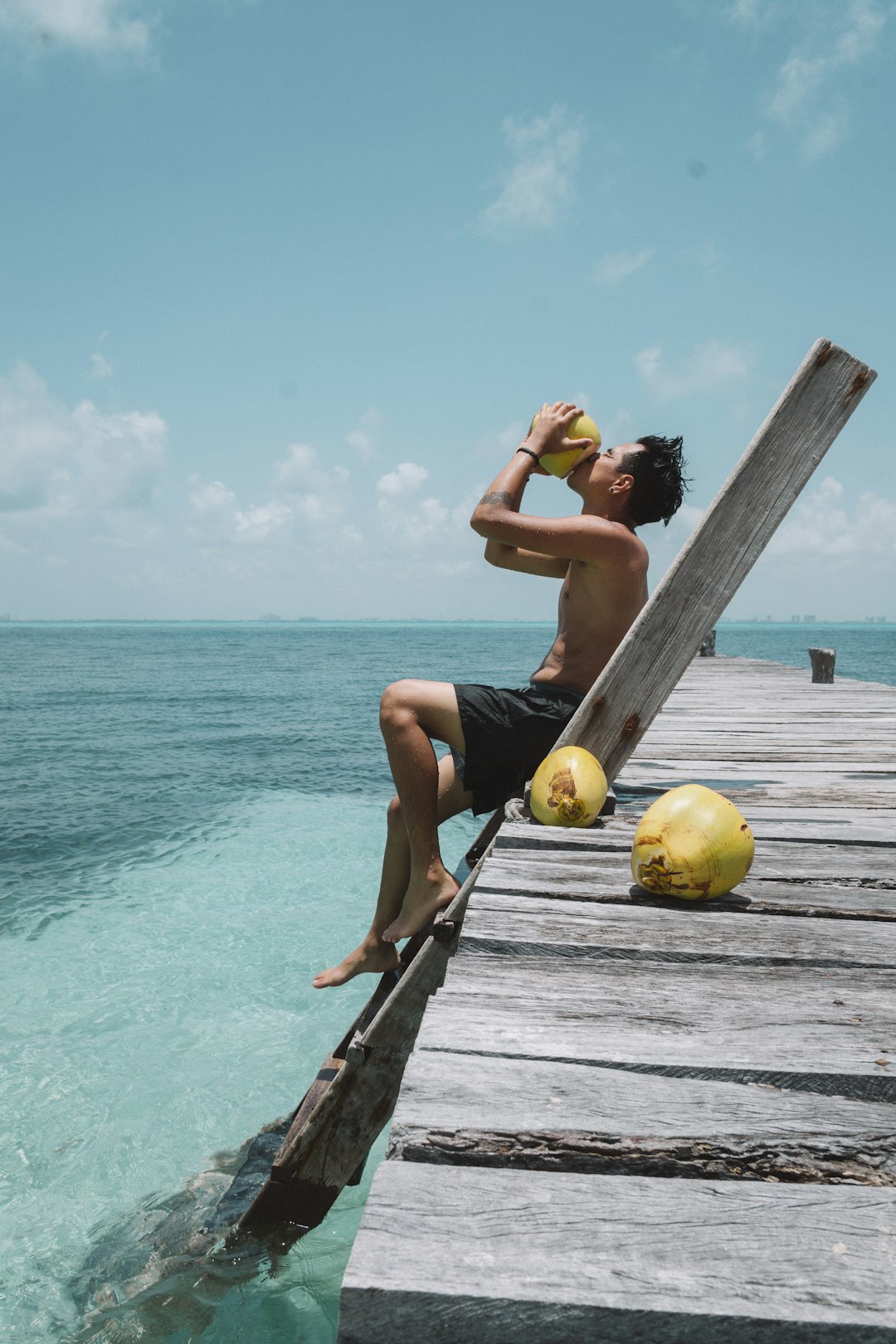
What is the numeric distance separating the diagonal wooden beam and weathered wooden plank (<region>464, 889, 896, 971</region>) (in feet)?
3.46

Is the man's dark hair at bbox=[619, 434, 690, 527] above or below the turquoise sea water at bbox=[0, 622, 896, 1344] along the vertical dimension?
above

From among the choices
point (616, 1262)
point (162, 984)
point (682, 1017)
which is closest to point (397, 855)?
point (682, 1017)

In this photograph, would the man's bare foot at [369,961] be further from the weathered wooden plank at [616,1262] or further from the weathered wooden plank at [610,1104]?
the weathered wooden plank at [616,1262]

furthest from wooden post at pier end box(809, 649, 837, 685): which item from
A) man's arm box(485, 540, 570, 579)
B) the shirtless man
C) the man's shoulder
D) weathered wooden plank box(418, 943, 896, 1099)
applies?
weathered wooden plank box(418, 943, 896, 1099)

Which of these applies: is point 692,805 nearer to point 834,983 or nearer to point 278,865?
point 834,983

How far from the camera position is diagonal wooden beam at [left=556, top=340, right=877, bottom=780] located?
2.99 meters

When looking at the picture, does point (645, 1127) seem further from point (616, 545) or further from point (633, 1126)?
point (616, 545)

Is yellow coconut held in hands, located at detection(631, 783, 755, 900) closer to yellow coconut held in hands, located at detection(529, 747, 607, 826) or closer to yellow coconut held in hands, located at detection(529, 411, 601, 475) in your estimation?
yellow coconut held in hands, located at detection(529, 747, 607, 826)

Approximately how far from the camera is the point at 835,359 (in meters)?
2.96

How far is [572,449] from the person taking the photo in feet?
12.2

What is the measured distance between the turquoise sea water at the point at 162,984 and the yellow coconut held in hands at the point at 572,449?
12.7ft

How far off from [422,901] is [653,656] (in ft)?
4.46

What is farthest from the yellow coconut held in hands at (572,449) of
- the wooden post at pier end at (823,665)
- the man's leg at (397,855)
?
the wooden post at pier end at (823,665)

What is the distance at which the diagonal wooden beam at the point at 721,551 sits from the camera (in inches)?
118
